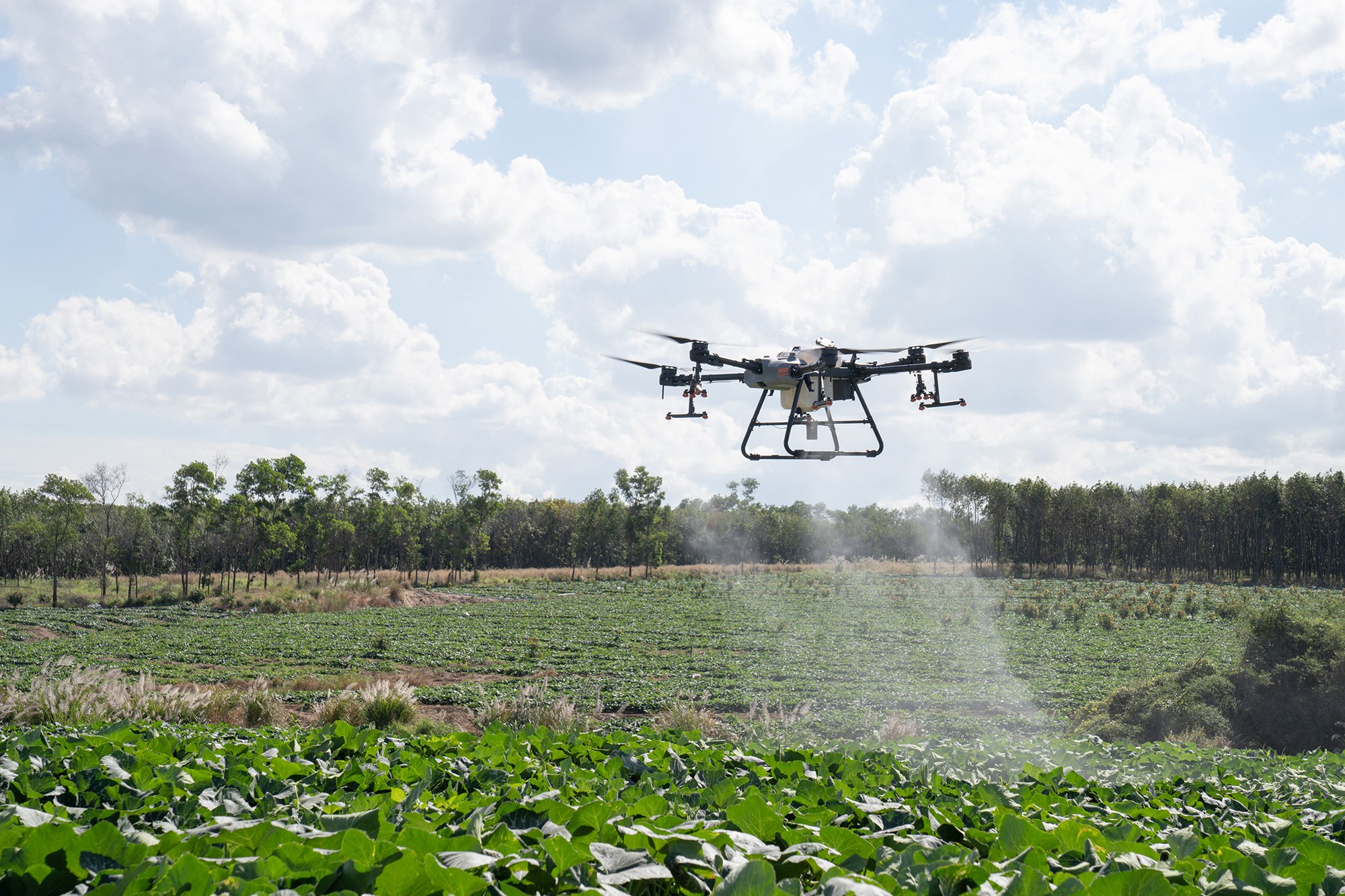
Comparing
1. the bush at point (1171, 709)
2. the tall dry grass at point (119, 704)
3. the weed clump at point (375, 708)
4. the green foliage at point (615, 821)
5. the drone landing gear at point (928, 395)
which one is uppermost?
the drone landing gear at point (928, 395)

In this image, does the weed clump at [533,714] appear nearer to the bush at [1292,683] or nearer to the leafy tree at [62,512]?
the bush at [1292,683]

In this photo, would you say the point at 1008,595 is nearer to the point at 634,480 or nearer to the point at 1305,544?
the point at 634,480

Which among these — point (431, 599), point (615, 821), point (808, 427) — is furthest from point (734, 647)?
point (431, 599)

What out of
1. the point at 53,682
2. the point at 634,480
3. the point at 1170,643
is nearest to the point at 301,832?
the point at 53,682

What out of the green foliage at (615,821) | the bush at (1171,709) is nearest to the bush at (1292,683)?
the bush at (1171,709)

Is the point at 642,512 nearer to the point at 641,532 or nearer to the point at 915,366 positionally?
the point at 641,532

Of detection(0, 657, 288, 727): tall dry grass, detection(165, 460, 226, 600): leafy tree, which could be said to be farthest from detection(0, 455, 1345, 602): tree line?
detection(0, 657, 288, 727): tall dry grass
